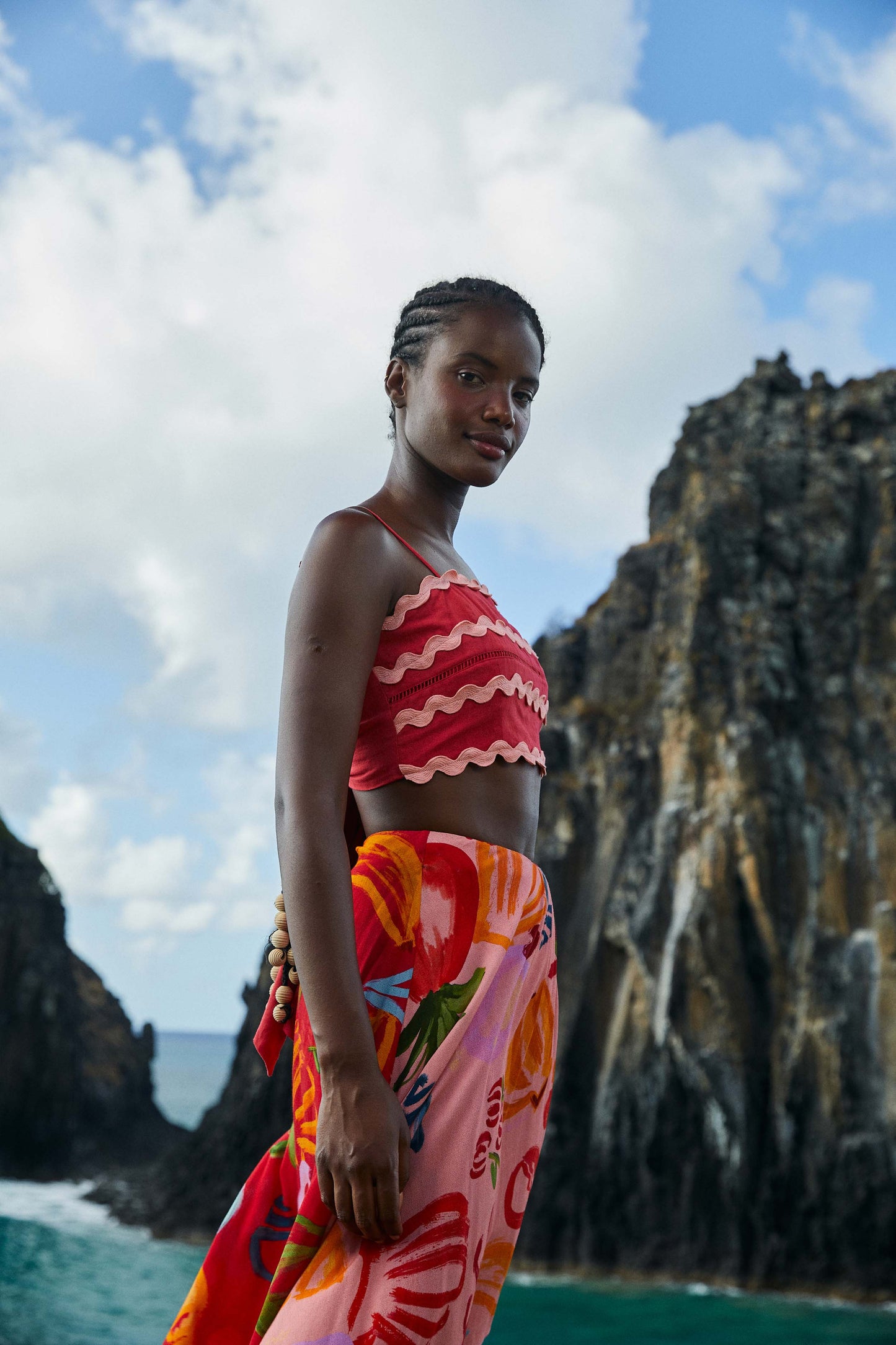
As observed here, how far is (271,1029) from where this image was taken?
2.11 m

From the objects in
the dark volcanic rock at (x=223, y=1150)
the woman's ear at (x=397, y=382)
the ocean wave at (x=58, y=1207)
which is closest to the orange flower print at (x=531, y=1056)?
the woman's ear at (x=397, y=382)

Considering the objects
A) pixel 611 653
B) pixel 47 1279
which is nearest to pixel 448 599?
pixel 611 653

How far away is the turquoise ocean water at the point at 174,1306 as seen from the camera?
22.5m

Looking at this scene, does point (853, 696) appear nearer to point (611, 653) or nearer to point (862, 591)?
point (862, 591)

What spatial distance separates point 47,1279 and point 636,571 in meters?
23.6

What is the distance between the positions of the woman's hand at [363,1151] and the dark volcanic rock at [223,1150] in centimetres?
2772

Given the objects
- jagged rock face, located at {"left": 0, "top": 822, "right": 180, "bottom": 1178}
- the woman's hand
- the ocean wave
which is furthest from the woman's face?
jagged rock face, located at {"left": 0, "top": 822, "right": 180, "bottom": 1178}

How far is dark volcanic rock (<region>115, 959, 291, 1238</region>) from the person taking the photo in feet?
99.4

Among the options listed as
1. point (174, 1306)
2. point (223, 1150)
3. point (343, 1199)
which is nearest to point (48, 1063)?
point (223, 1150)

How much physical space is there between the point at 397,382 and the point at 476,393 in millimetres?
236

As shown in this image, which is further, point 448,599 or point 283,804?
point 448,599

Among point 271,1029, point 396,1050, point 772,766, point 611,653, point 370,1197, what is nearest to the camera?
point 370,1197

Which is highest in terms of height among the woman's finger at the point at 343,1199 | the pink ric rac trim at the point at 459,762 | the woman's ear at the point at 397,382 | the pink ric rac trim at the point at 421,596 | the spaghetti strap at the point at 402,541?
the woman's ear at the point at 397,382

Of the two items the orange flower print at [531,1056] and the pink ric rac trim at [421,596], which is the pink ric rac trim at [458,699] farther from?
the orange flower print at [531,1056]
